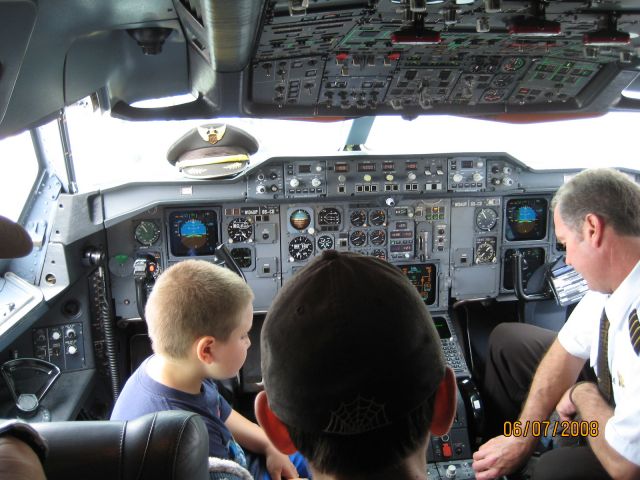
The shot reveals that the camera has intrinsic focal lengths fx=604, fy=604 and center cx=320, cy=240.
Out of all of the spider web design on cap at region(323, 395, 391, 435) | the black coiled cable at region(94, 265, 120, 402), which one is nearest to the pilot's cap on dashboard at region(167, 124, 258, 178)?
the black coiled cable at region(94, 265, 120, 402)

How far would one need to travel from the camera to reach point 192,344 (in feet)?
6.21

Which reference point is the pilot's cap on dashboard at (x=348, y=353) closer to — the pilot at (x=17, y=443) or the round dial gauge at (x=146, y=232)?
the pilot at (x=17, y=443)

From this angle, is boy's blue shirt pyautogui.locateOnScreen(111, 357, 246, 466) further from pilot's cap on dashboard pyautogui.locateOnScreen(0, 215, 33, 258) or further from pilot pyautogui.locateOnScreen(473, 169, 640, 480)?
pilot pyautogui.locateOnScreen(473, 169, 640, 480)

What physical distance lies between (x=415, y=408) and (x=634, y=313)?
59.0 inches

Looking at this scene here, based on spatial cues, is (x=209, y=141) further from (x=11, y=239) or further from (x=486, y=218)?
(x=11, y=239)

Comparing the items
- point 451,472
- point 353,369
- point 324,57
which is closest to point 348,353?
point 353,369

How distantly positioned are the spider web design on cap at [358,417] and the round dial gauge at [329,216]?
146 inches

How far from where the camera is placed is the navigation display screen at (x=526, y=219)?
4.76 metres

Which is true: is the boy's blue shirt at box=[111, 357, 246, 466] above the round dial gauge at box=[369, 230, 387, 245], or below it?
below

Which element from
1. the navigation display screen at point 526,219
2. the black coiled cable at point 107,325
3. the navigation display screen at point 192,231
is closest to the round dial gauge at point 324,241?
the navigation display screen at point 192,231

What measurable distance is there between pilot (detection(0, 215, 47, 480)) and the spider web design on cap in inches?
18.0

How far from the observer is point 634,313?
2.04m

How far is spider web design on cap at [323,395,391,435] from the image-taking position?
821 mm

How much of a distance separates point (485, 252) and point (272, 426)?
4031 mm
